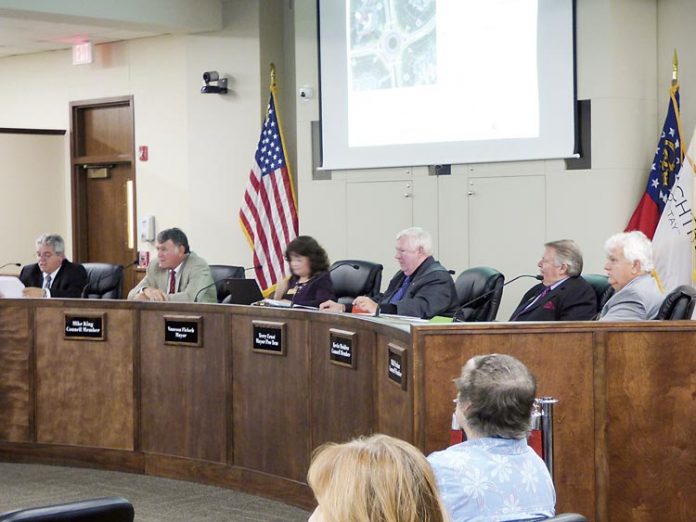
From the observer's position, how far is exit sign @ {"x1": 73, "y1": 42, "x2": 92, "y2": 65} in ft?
34.6

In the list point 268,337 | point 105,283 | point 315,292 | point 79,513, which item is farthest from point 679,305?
point 105,283

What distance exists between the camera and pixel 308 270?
6.43 m

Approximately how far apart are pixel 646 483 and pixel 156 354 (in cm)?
279

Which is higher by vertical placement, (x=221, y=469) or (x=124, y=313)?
(x=124, y=313)

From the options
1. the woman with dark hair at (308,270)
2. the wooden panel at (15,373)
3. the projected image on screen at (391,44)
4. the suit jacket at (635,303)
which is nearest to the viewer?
the suit jacket at (635,303)

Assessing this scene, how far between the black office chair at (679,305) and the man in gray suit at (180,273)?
2.83 meters

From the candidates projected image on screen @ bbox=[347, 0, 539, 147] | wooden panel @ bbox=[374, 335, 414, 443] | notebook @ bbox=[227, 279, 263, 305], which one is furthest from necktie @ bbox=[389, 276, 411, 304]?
projected image on screen @ bbox=[347, 0, 539, 147]

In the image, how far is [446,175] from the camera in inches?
316

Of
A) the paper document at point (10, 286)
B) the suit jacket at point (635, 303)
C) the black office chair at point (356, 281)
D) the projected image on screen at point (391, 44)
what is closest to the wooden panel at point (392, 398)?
the suit jacket at point (635, 303)

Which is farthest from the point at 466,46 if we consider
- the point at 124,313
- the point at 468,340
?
the point at 468,340

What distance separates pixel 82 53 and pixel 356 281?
485 centimetres

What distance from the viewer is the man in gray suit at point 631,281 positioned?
4.98 metres

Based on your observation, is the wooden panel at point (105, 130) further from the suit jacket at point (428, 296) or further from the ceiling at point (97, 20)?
the suit jacket at point (428, 296)

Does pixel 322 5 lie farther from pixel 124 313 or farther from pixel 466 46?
pixel 124 313
